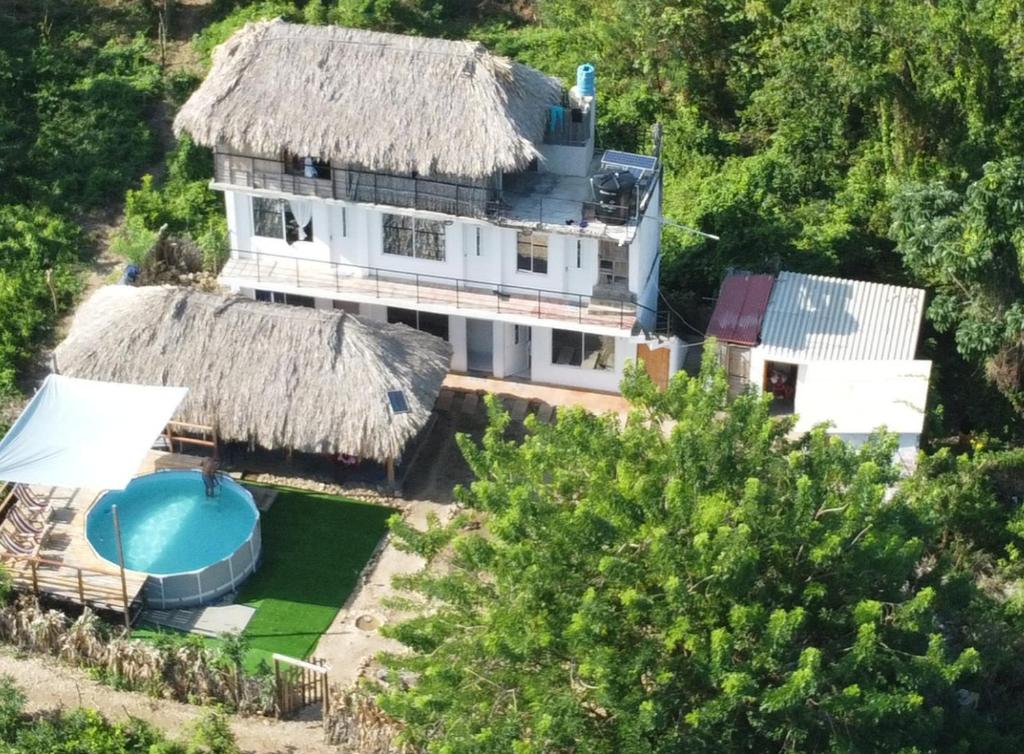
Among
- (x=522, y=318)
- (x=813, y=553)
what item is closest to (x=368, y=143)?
(x=522, y=318)

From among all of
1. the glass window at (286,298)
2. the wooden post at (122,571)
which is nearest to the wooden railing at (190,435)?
the wooden post at (122,571)

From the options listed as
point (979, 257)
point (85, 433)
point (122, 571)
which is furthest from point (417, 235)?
point (979, 257)

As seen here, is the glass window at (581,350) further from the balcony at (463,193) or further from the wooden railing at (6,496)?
the wooden railing at (6,496)

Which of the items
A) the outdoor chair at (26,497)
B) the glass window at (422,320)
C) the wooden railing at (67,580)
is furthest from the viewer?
the glass window at (422,320)

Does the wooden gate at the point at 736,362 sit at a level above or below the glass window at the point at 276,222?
below

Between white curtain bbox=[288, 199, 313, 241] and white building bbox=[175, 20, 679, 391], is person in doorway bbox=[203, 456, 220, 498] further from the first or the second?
white curtain bbox=[288, 199, 313, 241]

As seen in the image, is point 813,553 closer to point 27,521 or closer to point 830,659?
point 830,659
